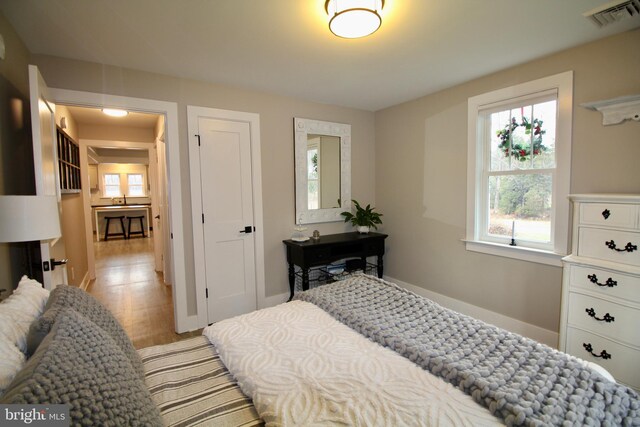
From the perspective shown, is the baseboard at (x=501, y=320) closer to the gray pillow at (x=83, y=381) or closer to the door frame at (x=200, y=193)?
the door frame at (x=200, y=193)

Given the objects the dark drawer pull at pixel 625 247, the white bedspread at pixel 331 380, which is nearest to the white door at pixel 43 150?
the white bedspread at pixel 331 380

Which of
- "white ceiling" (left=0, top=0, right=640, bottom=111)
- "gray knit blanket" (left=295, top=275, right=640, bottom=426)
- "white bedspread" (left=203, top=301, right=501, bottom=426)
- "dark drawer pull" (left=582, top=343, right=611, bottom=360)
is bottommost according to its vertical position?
"dark drawer pull" (left=582, top=343, right=611, bottom=360)

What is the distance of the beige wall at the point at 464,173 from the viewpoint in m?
2.18

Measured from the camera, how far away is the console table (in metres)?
3.32

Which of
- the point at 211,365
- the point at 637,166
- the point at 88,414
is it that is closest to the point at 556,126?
the point at 637,166

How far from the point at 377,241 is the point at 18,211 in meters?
3.21

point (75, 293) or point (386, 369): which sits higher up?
point (75, 293)

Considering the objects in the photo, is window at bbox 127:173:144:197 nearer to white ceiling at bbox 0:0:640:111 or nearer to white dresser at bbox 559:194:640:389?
white ceiling at bbox 0:0:640:111

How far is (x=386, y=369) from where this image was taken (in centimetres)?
121

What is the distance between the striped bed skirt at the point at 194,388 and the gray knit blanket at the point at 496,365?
64 centimetres

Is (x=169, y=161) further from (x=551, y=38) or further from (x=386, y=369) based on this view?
(x=551, y=38)

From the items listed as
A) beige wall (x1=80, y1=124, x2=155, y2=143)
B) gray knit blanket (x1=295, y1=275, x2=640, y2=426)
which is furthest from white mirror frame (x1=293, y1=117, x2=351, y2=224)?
beige wall (x1=80, y1=124, x2=155, y2=143)

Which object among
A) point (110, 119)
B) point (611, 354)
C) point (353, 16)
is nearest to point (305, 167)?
point (353, 16)

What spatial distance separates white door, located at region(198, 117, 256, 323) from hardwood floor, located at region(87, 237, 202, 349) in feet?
1.51
